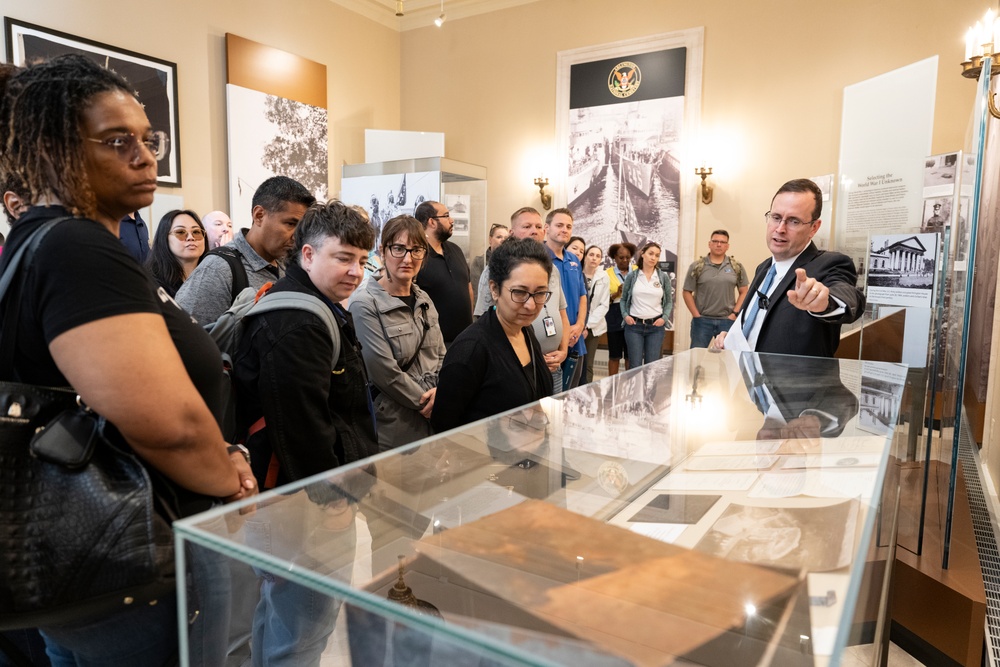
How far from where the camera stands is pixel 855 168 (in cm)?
610

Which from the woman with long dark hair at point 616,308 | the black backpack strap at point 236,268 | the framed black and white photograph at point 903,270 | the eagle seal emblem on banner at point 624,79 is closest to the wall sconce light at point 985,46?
the framed black and white photograph at point 903,270

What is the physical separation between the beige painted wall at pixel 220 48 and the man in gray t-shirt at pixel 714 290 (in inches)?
194

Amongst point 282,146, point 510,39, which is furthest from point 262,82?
point 510,39

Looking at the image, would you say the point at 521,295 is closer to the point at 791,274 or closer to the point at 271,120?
the point at 791,274

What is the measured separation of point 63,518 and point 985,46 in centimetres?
394

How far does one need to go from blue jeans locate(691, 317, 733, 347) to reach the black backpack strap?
17.2 feet

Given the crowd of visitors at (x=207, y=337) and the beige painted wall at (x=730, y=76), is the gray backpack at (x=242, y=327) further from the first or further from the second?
the beige painted wall at (x=730, y=76)

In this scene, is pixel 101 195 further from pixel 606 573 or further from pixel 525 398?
pixel 525 398

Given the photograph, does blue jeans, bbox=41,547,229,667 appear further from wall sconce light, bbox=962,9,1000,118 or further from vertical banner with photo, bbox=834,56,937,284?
vertical banner with photo, bbox=834,56,937,284

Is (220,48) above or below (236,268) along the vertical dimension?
above

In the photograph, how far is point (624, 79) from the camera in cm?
813

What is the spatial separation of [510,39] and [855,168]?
A: 485 cm

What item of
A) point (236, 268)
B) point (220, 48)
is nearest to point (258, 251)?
point (236, 268)

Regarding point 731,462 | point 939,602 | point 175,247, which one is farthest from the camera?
point 175,247
